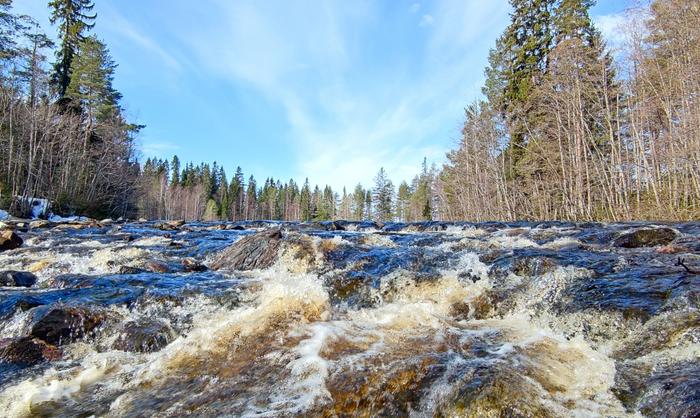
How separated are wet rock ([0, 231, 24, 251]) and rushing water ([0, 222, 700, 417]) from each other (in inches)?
224

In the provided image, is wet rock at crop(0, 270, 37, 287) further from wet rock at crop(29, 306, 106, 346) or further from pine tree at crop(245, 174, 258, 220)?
pine tree at crop(245, 174, 258, 220)

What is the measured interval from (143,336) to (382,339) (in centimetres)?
282

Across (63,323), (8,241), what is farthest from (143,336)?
(8,241)

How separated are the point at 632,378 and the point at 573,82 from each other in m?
24.5

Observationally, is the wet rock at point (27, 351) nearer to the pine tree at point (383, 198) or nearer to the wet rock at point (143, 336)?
the wet rock at point (143, 336)

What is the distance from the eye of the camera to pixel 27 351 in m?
4.15

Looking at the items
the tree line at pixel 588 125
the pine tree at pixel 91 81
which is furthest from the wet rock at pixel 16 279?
the pine tree at pixel 91 81

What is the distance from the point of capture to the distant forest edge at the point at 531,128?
1698cm

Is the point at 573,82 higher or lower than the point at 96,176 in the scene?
higher

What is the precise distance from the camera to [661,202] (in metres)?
17.3

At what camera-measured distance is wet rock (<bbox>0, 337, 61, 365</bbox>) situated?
4062 millimetres

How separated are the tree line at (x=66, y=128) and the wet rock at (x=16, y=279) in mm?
23055

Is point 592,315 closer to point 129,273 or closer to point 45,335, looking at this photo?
point 45,335

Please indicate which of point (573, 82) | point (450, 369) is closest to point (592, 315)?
point (450, 369)
